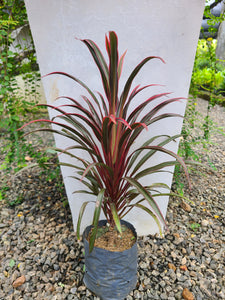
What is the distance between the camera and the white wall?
1.30m

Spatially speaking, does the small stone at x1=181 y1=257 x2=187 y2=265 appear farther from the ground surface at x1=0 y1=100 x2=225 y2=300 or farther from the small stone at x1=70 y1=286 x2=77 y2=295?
the small stone at x1=70 y1=286 x2=77 y2=295

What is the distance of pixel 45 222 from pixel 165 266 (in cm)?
103

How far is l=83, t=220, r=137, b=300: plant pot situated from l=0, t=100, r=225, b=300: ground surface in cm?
12

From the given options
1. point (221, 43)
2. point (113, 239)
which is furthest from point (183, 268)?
point (221, 43)

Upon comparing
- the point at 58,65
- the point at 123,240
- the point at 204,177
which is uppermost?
the point at 58,65

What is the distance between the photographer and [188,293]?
1485 mm

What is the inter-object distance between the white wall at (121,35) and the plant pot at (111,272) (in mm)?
953

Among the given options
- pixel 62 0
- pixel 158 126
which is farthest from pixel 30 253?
pixel 62 0

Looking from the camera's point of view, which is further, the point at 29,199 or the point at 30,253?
the point at 29,199

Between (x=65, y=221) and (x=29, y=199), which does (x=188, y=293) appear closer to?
(x=65, y=221)

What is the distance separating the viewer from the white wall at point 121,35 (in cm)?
130

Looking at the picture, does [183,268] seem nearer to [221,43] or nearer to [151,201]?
[151,201]

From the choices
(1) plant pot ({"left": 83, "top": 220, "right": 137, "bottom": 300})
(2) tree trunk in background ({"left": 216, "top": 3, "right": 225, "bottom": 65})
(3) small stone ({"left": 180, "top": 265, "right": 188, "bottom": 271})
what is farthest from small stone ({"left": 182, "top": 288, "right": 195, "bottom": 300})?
(2) tree trunk in background ({"left": 216, "top": 3, "right": 225, "bottom": 65})

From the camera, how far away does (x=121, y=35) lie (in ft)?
4.48
